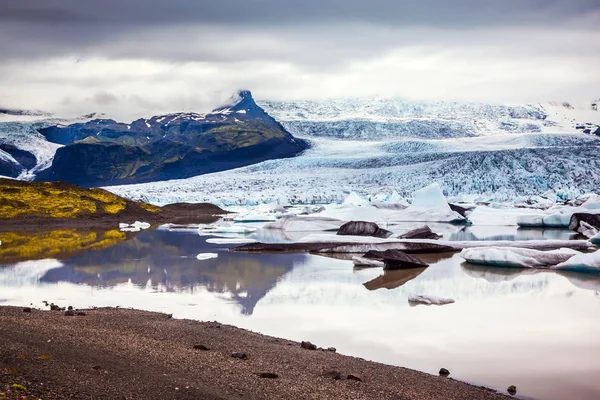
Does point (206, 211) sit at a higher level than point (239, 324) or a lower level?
lower

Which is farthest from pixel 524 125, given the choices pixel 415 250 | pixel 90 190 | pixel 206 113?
A: pixel 415 250

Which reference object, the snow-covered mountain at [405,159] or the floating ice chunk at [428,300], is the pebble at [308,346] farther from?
the snow-covered mountain at [405,159]

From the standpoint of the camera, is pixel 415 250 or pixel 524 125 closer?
pixel 415 250

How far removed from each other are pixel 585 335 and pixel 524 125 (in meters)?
94.2

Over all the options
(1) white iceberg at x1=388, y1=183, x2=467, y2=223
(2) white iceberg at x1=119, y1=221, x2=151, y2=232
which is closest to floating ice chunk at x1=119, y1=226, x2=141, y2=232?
(2) white iceberg at x1=119, y1=221, x2=151, y2=232

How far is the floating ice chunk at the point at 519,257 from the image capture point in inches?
562

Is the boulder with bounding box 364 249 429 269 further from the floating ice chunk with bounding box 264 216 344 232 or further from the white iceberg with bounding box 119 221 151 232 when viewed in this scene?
the white iceberg with bounding box 119 221 151 232

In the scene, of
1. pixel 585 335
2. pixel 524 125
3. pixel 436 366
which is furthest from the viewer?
pixel 524 125

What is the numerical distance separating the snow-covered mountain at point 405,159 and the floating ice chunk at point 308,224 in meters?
16.7

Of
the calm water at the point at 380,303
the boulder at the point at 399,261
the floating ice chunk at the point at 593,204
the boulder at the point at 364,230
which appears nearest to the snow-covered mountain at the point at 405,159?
the floating ice chunk at the point at 593,204

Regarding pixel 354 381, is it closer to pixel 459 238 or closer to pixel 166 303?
pixel 166 303

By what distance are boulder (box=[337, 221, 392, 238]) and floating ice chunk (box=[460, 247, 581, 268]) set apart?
236 inches

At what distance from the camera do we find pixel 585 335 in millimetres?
7977

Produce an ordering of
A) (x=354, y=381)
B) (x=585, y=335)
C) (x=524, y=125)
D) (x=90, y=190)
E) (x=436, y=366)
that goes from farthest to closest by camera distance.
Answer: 1. (x=524, y=125)
2. (x=90, y=190)
3. (x=585, y=335)
4. (x=436, y=366)
5. (x=354, y=381)
